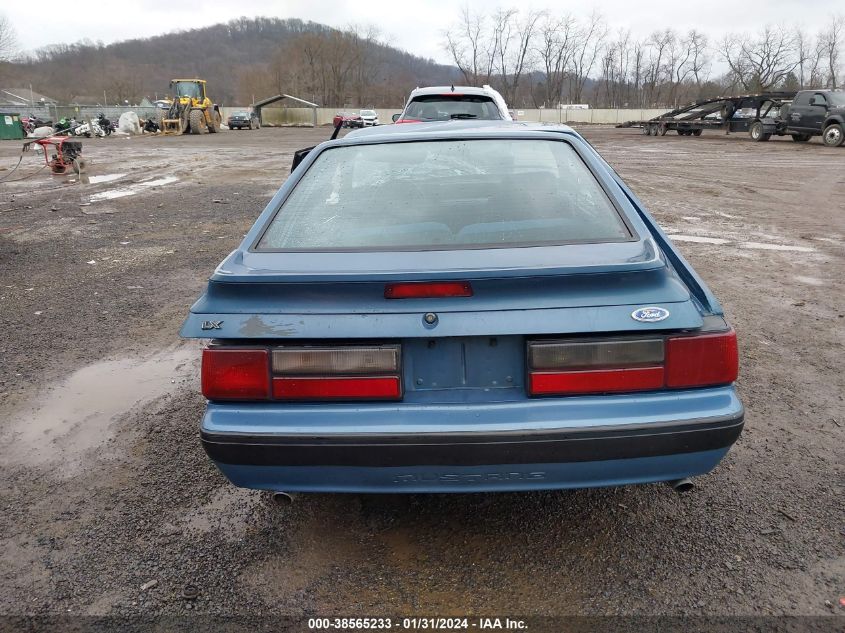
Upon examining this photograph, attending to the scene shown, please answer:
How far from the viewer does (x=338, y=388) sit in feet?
6.89

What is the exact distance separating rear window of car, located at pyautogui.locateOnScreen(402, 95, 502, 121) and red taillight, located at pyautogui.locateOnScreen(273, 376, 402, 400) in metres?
8.31

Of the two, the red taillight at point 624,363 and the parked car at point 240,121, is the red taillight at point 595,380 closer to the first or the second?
the red taillight at point 624,363

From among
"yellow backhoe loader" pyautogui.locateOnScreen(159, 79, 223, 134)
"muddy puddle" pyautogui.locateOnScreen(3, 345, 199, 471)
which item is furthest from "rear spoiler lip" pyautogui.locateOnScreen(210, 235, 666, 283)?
"yellow backhoe loader" pyautogui.locateOnScreen(159, 79, 223, 134)

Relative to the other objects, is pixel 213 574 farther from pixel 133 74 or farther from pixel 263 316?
pixel 133 74

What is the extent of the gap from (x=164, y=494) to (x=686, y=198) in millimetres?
10541

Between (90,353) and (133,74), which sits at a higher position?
(133,74)

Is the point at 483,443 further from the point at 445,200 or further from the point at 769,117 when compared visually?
the point at 769,117

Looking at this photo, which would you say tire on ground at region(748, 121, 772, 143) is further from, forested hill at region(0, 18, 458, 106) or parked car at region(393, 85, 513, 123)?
forested hill at region(0, 18, 458, 106)

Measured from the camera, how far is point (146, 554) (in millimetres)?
2447

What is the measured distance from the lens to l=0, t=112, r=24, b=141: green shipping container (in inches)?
1388

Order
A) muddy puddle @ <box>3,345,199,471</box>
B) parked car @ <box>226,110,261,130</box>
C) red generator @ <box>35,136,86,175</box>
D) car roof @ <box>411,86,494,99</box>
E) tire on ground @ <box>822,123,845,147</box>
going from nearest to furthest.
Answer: muddy puddle @ <box>3,345,199,471</box> → car roof @ <box>411,86,494,99</box> → red generator @ <box>35,136,86,175</box> → tire on ground @ <box>822,123,845,147</box> → parked car @ <box>226,110,261,130</box>

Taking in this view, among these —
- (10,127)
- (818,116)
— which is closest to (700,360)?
(818,116)

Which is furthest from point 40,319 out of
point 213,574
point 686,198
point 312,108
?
point 312,108

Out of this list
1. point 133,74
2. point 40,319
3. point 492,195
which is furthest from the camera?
point 133,74
